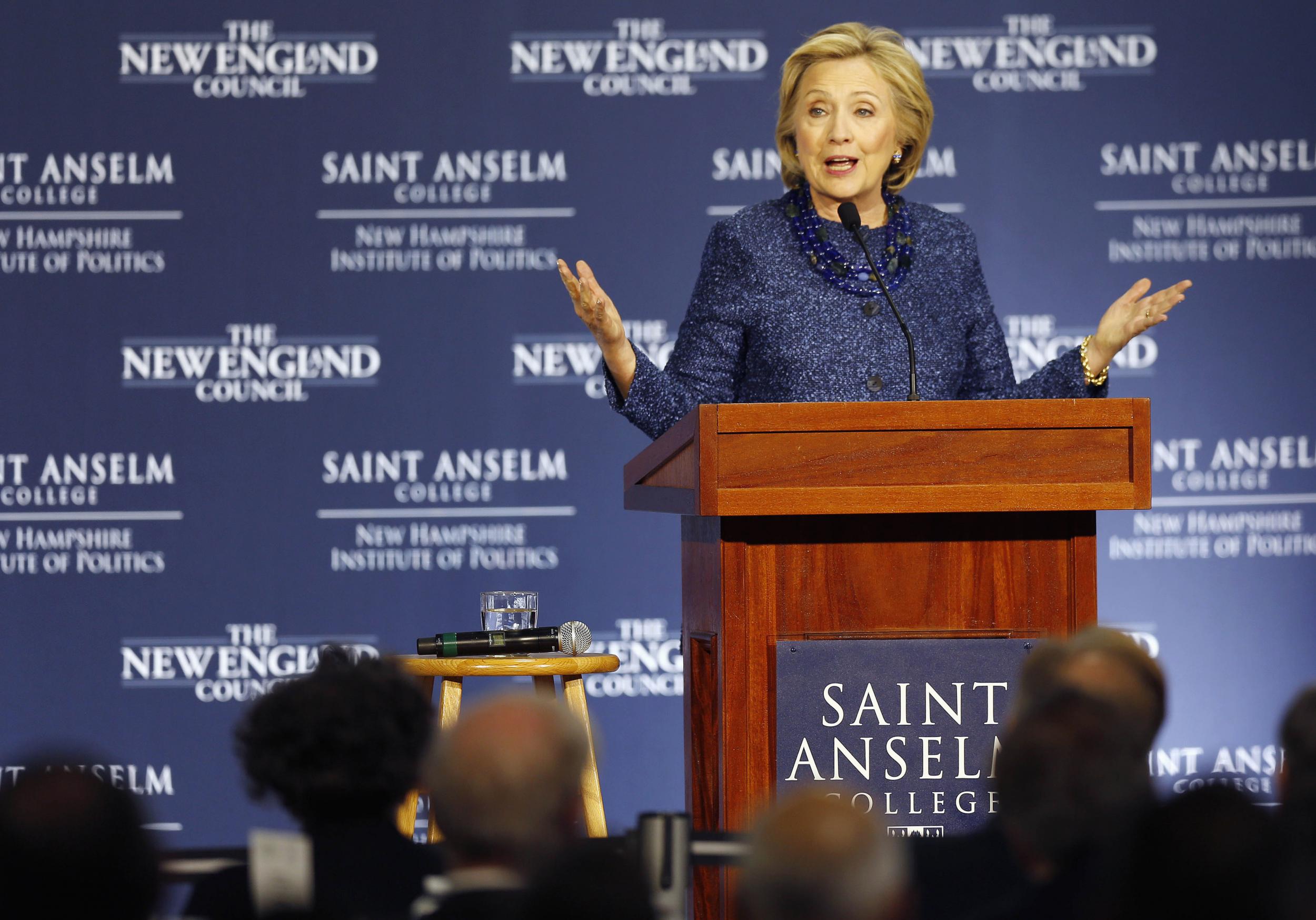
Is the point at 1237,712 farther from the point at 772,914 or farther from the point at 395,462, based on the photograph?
the point at 772,914

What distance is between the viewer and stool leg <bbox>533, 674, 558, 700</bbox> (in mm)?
2893

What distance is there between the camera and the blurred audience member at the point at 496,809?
41.3 inches

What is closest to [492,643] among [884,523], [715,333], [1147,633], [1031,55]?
[715,333]

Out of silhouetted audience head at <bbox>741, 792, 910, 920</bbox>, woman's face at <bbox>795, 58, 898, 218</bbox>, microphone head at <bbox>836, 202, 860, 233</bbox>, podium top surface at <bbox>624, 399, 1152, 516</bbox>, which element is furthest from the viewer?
woman's face at <bbox>795, 58, 898, 218</bbox>

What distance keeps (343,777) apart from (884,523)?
0.92 m

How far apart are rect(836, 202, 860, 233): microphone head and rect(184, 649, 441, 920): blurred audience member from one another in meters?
1.27

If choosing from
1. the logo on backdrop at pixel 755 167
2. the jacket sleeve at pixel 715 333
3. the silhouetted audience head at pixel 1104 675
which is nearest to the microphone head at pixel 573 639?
the jacket sleeve at pixel 715 333

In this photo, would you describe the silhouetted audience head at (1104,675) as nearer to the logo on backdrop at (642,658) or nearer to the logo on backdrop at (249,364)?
the logo on backdrop at (642,658)

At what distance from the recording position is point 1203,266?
4242 millimetres

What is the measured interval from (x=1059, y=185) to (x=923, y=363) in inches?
75.0

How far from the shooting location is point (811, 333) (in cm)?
258

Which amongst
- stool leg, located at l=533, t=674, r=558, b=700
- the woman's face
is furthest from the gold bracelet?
stool leg, located at l=533, t=674, r=558, b=700

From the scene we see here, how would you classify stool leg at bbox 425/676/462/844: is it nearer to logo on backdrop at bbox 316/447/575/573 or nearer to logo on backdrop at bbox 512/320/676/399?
logo on backdrop at bbox 316/447/575/573

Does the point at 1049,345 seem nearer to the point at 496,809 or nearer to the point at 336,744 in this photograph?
the point at 336,744
